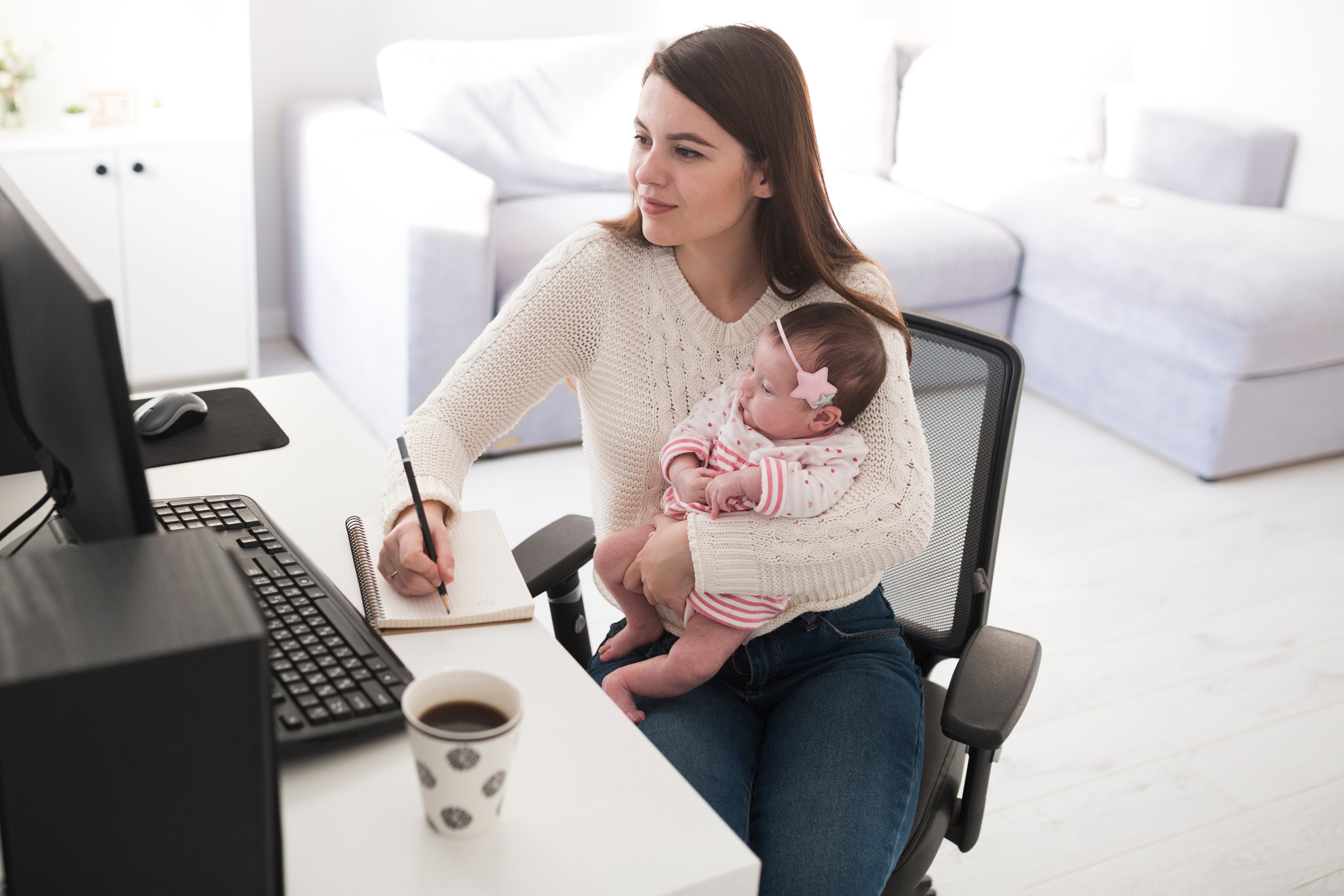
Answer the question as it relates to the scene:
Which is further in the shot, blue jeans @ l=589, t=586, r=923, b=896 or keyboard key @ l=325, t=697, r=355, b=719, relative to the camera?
blue jeans @ l=589, t=586, r=923, b=896

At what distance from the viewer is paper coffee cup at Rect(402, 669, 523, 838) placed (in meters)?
0.69

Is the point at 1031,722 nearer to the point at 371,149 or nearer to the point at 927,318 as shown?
the point at 927,318

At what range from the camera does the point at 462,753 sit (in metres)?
0.69

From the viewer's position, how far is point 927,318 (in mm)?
1369

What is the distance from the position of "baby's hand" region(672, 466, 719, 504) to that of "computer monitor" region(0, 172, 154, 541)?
0.60m

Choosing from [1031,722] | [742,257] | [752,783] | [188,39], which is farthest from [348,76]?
[752,783]

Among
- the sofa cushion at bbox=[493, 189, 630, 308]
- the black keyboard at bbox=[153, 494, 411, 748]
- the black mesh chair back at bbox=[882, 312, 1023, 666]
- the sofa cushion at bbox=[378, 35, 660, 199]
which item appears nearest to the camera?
the black keyboard at bbox=[153, 494, 411, 748]

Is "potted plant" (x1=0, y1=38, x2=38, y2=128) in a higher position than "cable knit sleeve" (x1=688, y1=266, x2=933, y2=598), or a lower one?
higher

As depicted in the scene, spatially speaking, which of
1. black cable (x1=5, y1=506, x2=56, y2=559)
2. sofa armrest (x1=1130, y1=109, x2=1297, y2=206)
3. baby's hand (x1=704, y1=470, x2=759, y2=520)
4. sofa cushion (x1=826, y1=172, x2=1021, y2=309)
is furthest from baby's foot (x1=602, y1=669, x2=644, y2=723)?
sofa armrest (x1=1130, y1=109, x2=1297, y2=206)

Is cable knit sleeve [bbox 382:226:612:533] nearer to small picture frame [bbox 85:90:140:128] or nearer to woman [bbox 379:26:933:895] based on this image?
woman [bbox 379:26:933:895]

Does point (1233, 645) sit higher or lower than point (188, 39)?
lower

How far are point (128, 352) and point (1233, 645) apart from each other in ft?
8.86

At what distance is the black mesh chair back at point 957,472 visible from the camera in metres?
1.28

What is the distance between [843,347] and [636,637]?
40 cm
